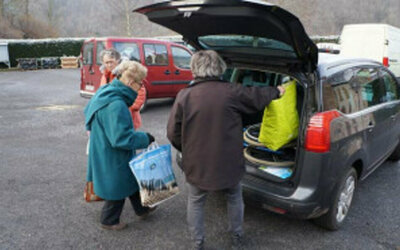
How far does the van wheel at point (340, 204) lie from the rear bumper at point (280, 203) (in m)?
0.18

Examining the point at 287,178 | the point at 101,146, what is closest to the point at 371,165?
the point at 287,178

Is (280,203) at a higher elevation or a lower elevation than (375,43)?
lower

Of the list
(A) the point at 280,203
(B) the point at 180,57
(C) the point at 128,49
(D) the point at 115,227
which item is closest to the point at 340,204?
(A) the point at 280,203

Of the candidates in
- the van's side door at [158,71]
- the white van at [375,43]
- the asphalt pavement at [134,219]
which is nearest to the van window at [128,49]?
the van's side door at [158,71]

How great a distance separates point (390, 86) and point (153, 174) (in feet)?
10.5

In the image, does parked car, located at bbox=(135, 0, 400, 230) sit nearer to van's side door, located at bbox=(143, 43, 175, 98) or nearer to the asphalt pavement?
the asphalt pavement

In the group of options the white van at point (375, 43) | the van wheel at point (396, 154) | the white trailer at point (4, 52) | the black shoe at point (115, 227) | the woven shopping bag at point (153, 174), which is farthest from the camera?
the white trailer at point (4, 52)

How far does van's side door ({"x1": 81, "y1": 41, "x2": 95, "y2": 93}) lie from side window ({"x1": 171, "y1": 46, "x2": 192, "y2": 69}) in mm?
2096

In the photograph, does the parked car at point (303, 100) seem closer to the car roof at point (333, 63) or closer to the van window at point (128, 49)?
the car roof at point (333, 63)

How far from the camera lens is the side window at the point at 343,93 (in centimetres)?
280

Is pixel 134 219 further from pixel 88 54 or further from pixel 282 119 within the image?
pixel 88 54

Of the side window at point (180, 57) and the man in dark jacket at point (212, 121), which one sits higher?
the man in dark jacket at point (212, 121)

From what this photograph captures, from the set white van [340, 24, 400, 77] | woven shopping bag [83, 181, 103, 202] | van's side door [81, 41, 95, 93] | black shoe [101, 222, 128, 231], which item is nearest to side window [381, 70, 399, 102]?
black shoe [101, 222, 128, 231]

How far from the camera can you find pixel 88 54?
27.4ft
